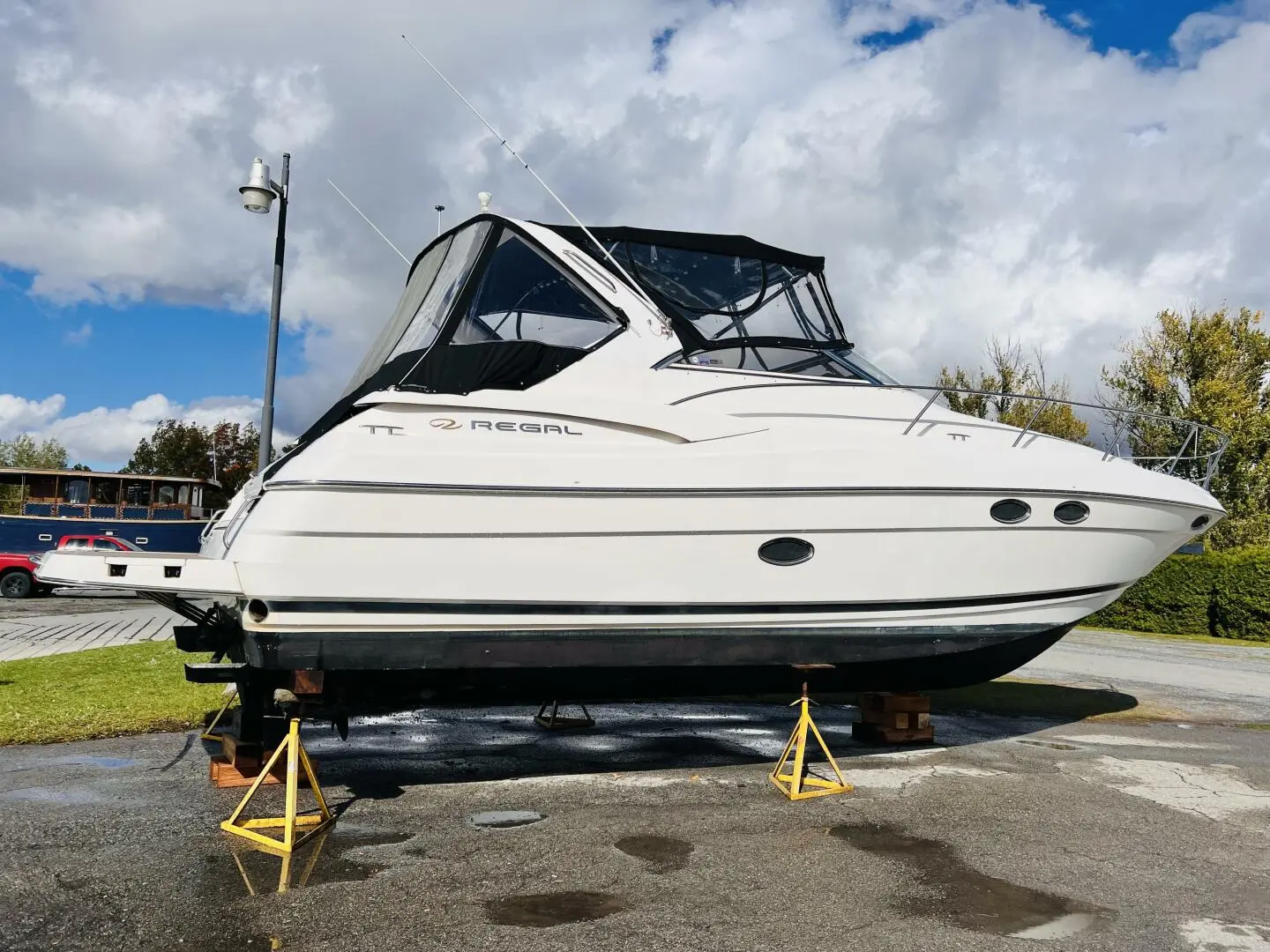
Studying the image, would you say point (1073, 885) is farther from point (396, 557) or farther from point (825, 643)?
point (396, 557)

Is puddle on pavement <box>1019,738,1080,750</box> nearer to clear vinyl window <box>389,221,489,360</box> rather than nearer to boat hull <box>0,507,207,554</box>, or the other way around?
clear vinyl window <box>389,221,489,360</box>

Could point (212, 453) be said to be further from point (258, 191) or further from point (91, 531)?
point (258, 191)

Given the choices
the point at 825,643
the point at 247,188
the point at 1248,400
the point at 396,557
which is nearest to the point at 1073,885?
the point at 825,643

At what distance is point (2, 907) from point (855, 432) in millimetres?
4618

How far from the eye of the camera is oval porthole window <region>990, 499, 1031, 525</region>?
218 inches

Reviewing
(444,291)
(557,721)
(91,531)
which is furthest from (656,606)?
(91,531)

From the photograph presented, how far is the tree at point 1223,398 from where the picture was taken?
20.0 metres

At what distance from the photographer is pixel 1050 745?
274 inches

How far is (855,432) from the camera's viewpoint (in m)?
5.61

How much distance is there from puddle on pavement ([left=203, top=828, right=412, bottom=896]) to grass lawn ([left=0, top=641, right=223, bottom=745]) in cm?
311

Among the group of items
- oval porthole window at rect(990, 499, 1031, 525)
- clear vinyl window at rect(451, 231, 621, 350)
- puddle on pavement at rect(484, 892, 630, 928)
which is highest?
clear vinyl window at rect(451, 231, 621, 350)

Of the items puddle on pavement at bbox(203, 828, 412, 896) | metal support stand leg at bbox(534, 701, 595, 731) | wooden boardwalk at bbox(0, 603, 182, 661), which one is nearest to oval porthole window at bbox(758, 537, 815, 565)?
puddle on pavement at bbox(203, 828, 412, 896)

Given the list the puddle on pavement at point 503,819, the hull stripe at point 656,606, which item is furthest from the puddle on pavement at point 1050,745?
the puddle on pavement at point 503,819

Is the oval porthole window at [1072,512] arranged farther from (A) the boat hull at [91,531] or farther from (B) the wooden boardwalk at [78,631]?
(A) the boat hull at [91,531]
